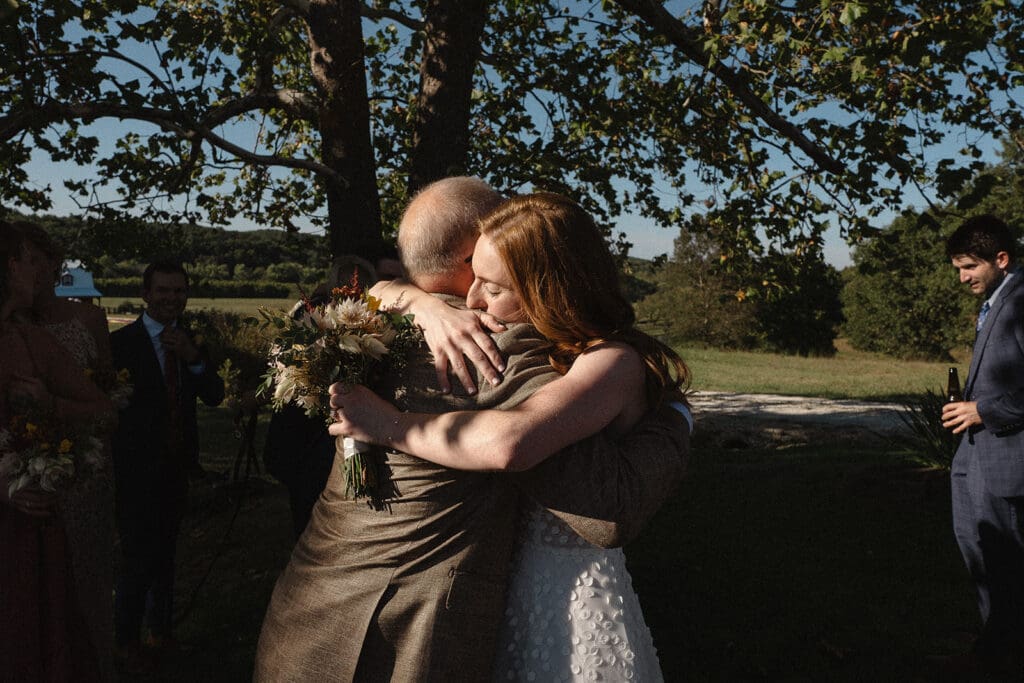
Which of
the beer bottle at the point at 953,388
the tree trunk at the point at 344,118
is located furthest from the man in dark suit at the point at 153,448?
the beer bottle at the point at 953,388

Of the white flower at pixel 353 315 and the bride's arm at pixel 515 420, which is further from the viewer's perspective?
the white flower at pixel 353 315

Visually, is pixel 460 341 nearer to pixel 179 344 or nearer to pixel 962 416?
pixel 179 344

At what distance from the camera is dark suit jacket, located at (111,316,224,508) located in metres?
4.75

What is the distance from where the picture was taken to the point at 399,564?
6.76ft

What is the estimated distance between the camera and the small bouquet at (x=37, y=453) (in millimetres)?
2912

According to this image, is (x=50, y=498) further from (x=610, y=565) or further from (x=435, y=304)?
(x=610, y=565)

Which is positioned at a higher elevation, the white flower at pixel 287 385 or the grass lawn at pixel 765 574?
the white flower at pixel 287 385

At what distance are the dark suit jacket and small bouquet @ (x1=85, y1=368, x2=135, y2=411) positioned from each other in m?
0.82

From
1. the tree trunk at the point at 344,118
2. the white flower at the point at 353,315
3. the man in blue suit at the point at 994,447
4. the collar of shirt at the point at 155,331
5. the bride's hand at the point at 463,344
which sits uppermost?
the tree trunk at the point at 344,118

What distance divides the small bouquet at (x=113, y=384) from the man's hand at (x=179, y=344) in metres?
0.81

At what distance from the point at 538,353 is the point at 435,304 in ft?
1.02

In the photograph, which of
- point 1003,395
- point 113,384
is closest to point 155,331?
point 113,384

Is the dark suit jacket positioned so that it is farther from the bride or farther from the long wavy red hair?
the long wavy red hair

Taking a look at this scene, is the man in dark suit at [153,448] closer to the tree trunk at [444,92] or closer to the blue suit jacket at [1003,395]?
the tree trunk at [444,92]
